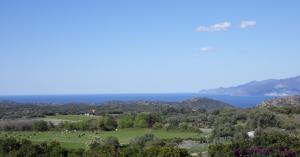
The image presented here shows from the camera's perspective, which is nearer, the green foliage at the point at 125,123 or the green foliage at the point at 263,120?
the green foliage at the point at 263,120

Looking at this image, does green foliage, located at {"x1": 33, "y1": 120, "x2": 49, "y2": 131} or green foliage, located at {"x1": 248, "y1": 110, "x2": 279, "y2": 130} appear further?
green foliage, located at {"x1": 33, "y1": 120, "x2": 49, "y2": 131}

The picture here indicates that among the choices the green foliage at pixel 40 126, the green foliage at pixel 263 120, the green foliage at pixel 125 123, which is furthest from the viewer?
the green foliage at pixel 125 123

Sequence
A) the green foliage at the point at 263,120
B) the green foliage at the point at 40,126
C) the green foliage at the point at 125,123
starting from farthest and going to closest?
the green foliage at the point at 125,123
the green foliage at the point at 40,126
the green foliage at the point at 263,120

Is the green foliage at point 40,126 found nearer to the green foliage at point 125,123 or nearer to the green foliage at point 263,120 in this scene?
the green foliage at point 125,123

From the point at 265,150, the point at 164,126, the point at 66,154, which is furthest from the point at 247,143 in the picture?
the point at 164,126

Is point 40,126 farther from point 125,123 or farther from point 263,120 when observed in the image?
point 263,120

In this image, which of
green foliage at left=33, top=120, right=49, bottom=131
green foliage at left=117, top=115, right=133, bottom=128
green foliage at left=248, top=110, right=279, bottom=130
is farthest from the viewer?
green foliage at left=117, top=115, right=133, bottom=128

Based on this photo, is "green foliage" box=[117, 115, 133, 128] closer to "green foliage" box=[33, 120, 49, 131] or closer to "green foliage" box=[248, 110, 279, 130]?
"green foliage" box=[33, 120, 49, 131]

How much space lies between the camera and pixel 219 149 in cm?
2181

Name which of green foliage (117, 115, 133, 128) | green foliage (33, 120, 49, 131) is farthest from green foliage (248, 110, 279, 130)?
green foliage (33, 120, 49, 131)

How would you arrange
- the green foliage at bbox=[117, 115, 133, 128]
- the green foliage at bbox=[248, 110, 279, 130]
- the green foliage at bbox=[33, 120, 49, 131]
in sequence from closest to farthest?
1. the green foliage at bbox=[248, 110, 279, 130]
2. the green foliage at bbox=[33, 120, 49, 131]
3. the green foliage at bbox=[117, 115, 133, 128]

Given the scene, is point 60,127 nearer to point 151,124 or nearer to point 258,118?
point 151,124

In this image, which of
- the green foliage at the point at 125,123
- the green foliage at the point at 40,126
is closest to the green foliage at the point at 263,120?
Result: the green foliage at the point at 125,123

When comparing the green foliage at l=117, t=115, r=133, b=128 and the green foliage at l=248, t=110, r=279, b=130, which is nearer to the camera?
the green foliage at l=248, t=110, r=279, b=130
